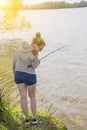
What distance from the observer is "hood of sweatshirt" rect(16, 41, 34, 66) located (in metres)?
6.23

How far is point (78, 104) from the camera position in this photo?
10391 millimetres

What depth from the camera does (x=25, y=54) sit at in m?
6.25

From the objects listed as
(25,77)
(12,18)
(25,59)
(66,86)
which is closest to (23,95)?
(25,77)

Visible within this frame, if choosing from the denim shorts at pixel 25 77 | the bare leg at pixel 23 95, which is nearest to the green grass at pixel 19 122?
the bare leg at pixel 23 95

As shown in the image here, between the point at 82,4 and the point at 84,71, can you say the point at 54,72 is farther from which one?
the point at 82,4

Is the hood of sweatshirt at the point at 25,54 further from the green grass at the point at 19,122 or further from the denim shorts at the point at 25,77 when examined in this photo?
the green grass at the point at 19,122

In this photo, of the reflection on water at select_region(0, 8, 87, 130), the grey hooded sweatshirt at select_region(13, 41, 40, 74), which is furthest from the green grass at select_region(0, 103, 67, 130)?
the reflection on water at select_region(0, 8, 87, 130)

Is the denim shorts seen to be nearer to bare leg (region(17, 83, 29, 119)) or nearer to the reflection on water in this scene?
bare leg (region(17, 83, 29, 119))

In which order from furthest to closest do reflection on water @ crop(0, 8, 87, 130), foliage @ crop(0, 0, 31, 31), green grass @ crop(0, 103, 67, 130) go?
foliage @ crop(0, 0, 31, 31), reflection on water @ crop(0, 8, 87, 130), green grass @ crop(0, 103, 67, 130)

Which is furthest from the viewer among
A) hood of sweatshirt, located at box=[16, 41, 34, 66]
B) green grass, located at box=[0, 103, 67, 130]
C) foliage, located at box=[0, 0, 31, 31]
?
foliage, located at box=[0, 0, 31, 31]

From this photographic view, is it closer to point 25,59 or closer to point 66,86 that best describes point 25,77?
point 25,59

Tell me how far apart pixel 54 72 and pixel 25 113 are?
28.6 ft

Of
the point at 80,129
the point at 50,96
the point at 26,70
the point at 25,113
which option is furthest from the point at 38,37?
the point at 50,96

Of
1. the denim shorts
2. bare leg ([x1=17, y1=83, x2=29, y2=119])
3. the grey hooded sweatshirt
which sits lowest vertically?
bare leg ([x1=17, y1=83, x2=29, y2=119])
